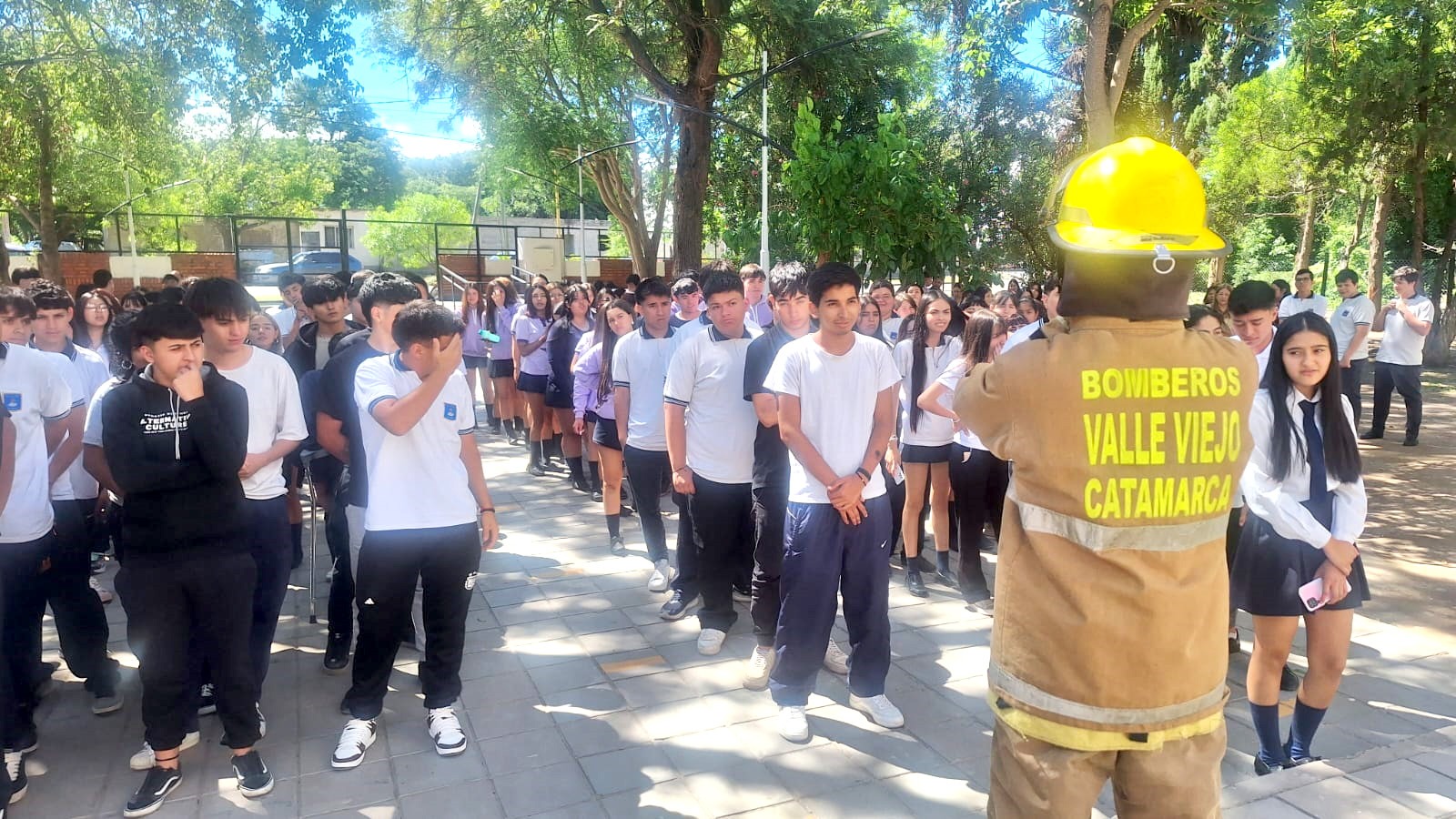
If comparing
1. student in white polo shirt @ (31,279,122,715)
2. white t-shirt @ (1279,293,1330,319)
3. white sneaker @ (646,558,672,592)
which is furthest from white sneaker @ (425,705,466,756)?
white t-shirt @ (1279,293,1330,319)

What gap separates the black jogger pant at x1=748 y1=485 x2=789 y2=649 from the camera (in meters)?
4.46

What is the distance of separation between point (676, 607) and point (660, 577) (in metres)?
0.53

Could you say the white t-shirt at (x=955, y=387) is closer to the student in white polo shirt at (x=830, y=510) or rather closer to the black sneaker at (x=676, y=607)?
the student in white polo shirt at (x=830, y=510)

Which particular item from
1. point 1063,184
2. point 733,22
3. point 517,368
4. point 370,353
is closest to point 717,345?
point 370,353

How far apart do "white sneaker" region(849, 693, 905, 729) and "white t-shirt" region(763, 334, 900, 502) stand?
865 mm

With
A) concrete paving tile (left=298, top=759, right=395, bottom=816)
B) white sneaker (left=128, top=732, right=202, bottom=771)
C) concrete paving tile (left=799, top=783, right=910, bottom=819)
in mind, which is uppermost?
white sneaker (left=128, top=732, right=202, bottom=771)

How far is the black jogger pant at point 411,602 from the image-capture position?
3.58 m

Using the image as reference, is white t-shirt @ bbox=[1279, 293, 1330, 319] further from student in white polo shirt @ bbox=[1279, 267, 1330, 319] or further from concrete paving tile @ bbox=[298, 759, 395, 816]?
concrete paving tile @ bbox=[298, 759, 395, 816]

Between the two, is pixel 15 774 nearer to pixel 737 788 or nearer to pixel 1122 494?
pixel 737 788

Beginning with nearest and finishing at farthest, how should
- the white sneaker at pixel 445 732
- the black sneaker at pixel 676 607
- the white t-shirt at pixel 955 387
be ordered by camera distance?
1. the white sneaker at pixel 445 732
2. the white t-shirt at pixel 955 387
3. the black sneaker at pixel 676 607

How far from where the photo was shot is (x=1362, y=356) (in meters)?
9.59

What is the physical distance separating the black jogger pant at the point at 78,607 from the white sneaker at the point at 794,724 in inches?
115

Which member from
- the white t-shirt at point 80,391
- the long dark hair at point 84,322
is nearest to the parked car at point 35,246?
the long dark hair at point 84,322

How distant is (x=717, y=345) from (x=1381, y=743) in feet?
10.9
